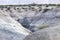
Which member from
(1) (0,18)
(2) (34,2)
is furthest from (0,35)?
(2) (34,2)

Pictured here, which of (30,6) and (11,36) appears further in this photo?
(30,6)

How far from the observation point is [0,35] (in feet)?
7.51

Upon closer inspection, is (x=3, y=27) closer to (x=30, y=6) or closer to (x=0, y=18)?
(x=0, y=18)

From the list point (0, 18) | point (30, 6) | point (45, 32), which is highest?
point (45, 32)

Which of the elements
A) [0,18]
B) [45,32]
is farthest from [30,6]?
[45,32]

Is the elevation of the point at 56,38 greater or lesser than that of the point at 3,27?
greater

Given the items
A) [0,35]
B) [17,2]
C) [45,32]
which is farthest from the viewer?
[17,2]

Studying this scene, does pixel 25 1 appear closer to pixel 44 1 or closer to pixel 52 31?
pixel 44 1

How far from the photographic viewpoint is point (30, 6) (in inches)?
197

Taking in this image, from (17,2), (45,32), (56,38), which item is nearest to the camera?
(56,38)

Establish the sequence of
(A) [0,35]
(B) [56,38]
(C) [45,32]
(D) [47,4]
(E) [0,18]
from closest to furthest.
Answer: (B) [56,38]
(C) [45,32]
(A) [0,35]
(E) [0,18]
(D) [47,4]

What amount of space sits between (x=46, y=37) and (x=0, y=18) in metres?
1.08

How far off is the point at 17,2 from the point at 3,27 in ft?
8.49

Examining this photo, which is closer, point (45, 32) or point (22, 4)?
point (45, 32)
